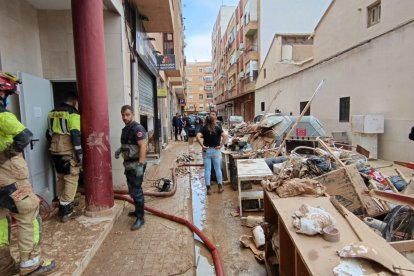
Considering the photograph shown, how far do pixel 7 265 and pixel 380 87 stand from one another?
1154 cm

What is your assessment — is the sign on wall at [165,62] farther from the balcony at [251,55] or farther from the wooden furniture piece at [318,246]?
the balcony at [251,55]

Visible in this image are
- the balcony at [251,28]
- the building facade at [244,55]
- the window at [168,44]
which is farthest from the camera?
the building facade at [244,55]

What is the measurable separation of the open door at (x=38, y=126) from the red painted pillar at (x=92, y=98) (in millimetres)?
949

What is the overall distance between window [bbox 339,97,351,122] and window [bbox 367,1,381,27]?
124 inches

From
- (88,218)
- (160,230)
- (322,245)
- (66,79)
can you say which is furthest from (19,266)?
(66,79)

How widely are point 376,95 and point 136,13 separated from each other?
8.88 metres

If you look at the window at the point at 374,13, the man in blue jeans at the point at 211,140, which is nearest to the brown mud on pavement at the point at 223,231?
the man in blue jeans at the point at 211,140

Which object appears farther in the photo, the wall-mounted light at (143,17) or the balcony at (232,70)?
the balcony at (232,70)

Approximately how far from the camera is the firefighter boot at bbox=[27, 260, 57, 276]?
279 cm

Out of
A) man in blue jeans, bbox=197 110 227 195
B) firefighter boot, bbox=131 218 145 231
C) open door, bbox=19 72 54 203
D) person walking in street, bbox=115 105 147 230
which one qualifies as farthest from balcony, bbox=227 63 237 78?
firefighter boot, bbox=131 218 145 231

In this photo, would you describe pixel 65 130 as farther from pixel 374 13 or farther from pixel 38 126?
pixel 374 13

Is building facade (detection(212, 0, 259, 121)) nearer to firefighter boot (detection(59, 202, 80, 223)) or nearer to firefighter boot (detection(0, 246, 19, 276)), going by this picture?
firefighter boot (detection(59, 202, 80, 223))

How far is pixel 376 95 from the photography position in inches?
407

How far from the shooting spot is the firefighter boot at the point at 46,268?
9.16 ft
